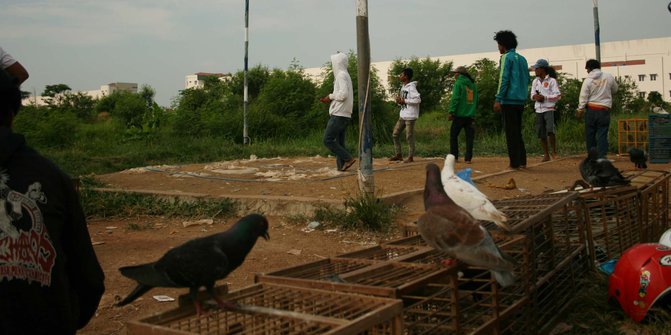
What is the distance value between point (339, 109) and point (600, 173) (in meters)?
4.42

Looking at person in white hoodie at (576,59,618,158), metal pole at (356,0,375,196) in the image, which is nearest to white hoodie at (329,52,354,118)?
metal pole at (356,0,375,196)

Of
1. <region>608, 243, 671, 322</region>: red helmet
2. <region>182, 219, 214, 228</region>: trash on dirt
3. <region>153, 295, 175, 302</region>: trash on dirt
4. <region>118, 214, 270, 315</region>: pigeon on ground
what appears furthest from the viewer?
<region>182, 219, 214, 228</region>: trash on dirt

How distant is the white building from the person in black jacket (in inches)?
2245

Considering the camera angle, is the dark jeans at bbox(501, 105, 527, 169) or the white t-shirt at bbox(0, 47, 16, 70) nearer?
the white t-shirt at bbox(0, 47, 16, 70)

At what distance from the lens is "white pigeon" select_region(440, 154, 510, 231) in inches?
139

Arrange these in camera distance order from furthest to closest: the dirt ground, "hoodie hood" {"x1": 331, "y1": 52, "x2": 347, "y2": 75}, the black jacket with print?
"hoodie hood" {"x1": 331, "y1": 52, "x2": 347, "y2": 75} < the dirt ground < the black jacket with print

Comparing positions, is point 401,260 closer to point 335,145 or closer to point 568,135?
point 335,145

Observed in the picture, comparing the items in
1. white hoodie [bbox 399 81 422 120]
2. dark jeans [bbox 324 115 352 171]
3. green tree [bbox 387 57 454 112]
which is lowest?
dark jeans [bbox 324 115 352 171]

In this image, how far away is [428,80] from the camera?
42.1 metres

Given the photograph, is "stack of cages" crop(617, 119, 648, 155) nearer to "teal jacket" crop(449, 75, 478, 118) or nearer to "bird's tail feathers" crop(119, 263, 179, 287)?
"teal jacket" crop(449, 75, 478, 118)

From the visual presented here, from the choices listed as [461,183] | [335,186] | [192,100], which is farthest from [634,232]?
[192,100]

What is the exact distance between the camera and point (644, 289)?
4004 millimetres

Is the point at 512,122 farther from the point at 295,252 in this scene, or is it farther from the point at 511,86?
the point at 295,252

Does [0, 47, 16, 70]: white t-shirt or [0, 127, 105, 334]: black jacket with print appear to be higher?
[0, 47, 16, 70]: white t-shirt
